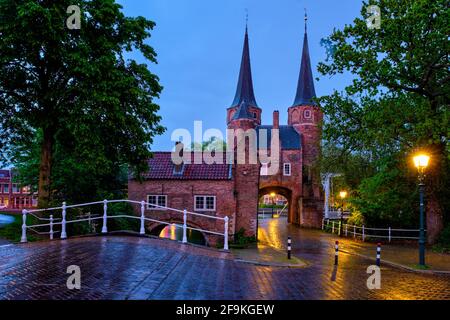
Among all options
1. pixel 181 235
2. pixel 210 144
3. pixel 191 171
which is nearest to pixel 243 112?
pixel 181 235

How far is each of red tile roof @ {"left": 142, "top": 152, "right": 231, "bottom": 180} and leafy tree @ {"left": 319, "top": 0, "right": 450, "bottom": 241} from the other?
7887 millimetres

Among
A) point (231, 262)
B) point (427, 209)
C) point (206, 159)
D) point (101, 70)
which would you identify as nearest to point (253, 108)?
point (206, 159)

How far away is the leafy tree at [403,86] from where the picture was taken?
16500mm

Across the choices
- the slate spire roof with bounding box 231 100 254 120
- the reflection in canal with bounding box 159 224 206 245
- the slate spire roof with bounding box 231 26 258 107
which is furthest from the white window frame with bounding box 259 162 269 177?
the reflection in canal with bounding box 159 224 206 245

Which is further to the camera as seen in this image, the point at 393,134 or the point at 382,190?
the point at 382,190

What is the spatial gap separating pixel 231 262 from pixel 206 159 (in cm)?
1590

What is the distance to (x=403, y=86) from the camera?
19.1 metres

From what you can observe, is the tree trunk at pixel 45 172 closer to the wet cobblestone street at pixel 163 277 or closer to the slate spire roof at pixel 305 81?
the wet cobblestone street at pixel 163 277

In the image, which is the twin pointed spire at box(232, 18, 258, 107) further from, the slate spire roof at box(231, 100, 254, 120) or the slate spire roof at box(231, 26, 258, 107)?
the slate spire roof at box(231, 100, 254, 120)

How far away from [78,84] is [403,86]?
1666 cm

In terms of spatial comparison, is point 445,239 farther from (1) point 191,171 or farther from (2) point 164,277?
(2) point 164,277

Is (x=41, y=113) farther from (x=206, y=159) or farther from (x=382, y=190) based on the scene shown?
(x=382, y=190)

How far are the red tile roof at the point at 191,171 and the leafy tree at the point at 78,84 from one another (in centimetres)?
729

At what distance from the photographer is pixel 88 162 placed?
578 inches
